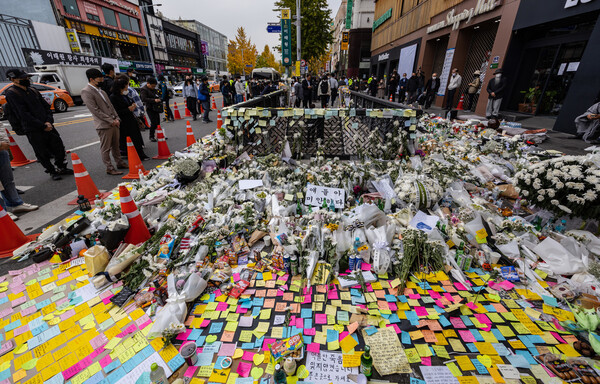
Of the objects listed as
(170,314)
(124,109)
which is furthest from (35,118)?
(170,314)

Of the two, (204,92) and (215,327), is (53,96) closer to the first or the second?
(204,92)

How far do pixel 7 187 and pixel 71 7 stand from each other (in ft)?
116

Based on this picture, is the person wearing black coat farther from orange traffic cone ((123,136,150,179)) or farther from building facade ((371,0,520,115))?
building facade ((371,0,520,115))

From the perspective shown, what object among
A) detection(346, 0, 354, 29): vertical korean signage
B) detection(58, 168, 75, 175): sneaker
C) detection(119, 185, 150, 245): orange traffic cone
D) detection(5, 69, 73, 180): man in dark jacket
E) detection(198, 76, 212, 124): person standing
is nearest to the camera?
detection(119, 185, 150, 245): orange traffic cone

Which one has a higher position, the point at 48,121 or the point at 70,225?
the point at 48,121

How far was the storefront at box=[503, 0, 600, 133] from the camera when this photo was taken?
22.5ft

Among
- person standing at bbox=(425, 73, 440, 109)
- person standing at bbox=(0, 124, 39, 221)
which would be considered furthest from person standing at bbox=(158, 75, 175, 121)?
person standing at bbox=(425, 73, 440, 109)

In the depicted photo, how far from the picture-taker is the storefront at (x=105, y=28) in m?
26.4

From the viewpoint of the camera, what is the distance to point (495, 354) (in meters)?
1.92

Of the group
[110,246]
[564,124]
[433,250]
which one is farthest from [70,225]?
[564,124]

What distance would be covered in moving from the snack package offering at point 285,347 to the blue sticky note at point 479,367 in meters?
1.27

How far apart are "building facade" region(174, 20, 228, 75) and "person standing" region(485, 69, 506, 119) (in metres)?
65.2

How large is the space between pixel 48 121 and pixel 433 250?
7012mm

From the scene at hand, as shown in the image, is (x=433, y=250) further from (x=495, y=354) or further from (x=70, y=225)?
(x=70, y=225)
